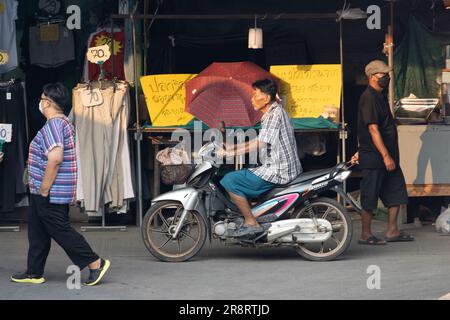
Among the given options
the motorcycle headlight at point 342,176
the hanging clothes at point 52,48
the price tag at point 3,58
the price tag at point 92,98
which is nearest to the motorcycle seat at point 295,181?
the motorcycle headlight at point 342,176

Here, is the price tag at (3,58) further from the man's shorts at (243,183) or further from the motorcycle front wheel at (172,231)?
the man's shorts at (243,183)

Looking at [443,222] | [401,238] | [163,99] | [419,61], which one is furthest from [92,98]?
[443,222]

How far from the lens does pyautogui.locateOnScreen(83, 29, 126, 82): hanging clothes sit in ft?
40.6

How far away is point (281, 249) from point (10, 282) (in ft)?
9.91

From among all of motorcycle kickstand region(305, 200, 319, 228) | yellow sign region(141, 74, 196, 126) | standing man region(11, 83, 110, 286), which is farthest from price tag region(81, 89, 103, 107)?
motorcycle kickstand region(305, 200, 319, 228)

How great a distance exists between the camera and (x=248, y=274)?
9523mm

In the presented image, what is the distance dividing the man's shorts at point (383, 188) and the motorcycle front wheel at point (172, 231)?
6.43 feet

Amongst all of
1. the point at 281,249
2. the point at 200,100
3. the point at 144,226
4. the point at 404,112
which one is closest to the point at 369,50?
the point at 404,112

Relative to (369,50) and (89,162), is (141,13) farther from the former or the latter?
(369,50)

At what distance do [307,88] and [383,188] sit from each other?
5.38 ft

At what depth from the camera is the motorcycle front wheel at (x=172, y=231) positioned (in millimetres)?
10031

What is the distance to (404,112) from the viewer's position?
12211 mm

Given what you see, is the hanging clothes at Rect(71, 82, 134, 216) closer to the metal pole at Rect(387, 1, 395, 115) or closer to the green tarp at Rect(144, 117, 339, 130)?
the green tarp at Rect(144, 117, 339, 130)

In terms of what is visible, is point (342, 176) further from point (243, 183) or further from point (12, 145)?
point (12, 145)
